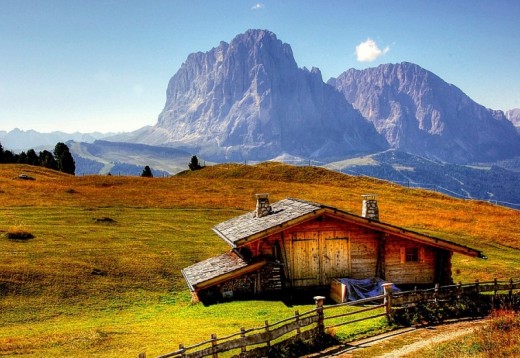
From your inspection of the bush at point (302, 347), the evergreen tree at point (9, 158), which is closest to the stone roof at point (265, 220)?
the bush at point (302, 347)

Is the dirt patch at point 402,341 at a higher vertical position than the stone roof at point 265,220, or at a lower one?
lower

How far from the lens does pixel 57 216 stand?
52.8 m

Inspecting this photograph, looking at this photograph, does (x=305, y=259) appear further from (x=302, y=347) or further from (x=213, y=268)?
(x=302, y=347)

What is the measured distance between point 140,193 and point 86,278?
43.5 m

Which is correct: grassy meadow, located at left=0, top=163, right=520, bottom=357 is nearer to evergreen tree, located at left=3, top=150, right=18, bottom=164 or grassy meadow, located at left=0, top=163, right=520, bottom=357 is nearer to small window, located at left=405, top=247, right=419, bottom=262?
small window, located at left=405, top=247, right=419, bottom=262

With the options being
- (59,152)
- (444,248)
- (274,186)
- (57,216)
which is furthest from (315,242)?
(59,152)

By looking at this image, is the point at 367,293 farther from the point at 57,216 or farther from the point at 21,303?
the point at 57,216

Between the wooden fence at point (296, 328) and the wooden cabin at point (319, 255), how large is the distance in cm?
415

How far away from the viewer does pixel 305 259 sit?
30.0 metres

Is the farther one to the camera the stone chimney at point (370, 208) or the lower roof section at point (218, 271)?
the stone chimney at point (370, 208)

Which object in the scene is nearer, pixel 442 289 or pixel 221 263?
pixel 442 289

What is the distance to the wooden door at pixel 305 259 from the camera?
29886 mm

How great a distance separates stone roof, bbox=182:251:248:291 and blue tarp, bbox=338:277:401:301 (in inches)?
246

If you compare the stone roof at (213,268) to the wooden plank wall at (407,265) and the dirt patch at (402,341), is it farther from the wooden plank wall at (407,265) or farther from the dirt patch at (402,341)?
the dirt patch at (402,341)
